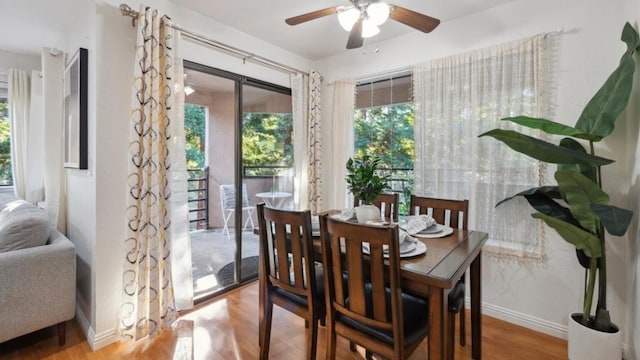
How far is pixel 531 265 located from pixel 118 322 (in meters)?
3.08

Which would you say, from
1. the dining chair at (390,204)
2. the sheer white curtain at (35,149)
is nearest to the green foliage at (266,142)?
the dining chair at (390,204)

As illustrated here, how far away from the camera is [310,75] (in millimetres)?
3406

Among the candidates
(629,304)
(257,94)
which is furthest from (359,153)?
(629,304)

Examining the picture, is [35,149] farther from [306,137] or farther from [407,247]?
[407,247]

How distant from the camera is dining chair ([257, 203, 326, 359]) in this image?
153 centimetres

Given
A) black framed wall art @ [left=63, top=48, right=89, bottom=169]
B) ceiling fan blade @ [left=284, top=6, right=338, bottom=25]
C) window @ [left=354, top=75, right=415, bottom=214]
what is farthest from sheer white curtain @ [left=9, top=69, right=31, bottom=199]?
window @ [left=354, top=75, right=415, bottom=214]

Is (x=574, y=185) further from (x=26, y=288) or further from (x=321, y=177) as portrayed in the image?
(x=26, y=288)

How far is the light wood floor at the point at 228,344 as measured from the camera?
6.21ft

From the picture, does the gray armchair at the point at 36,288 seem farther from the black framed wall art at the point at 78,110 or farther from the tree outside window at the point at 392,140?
the tree outside window at the point at 392,140

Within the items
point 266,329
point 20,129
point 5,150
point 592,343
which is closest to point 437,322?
point 266,329

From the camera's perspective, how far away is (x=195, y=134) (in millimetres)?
2717

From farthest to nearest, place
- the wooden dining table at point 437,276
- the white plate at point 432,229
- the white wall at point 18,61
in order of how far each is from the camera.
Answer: the white wall at point 18,61 → the white plate at point 432,229 → the wooden dining table at point 437,276

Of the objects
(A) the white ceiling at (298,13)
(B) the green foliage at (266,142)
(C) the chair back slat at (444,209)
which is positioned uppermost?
(A) the white ceiling at (298,13)

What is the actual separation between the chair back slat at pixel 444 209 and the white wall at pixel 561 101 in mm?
688
